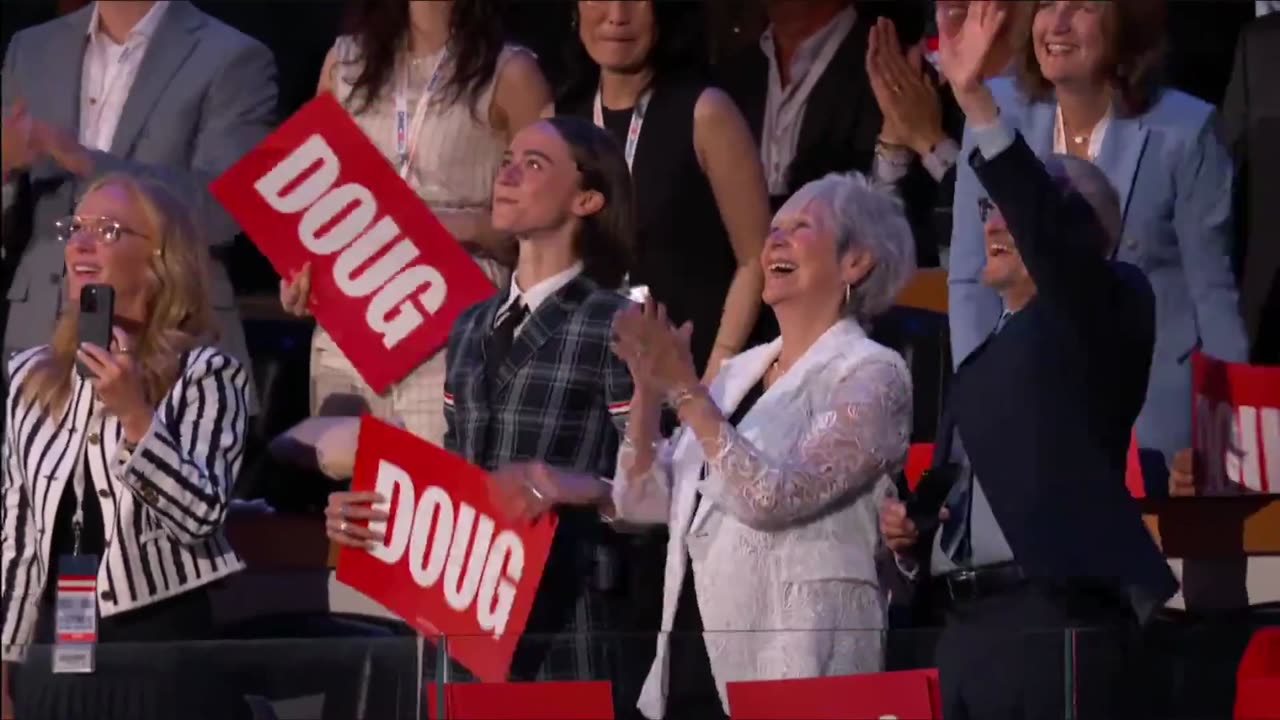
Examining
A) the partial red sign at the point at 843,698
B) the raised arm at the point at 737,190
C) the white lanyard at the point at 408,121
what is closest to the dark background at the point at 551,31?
the white lanyard at the point at 408,121

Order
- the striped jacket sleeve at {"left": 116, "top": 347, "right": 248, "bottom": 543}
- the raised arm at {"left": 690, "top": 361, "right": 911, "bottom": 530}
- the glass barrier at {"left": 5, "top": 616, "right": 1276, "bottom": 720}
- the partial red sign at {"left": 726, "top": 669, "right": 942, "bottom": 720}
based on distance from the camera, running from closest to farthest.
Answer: the partial red sign at {"left": 726, "top": 669, "right": 942, "bottom": 720}, the glass barrier at {"left": 5, "top": 616, "right": 1276, "bottom": 720}, the raised arm at {"left": 690, "top": 361, "right": 911, "bottom": 530}, the striped jacket sleeve at {"left": 116, "top": 347, "right": 248, "bottom": 543}

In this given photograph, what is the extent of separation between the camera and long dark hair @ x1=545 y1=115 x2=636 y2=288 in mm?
3383

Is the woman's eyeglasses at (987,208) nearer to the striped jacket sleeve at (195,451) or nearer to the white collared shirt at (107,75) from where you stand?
the striped jacket sleeve at (195,451)

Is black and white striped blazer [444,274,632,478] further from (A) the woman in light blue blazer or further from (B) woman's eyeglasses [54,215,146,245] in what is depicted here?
(A) the woman in light blue blazer

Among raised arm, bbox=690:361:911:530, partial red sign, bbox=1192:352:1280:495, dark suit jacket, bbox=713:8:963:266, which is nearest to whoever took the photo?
raised arm, bbox=690:361:911:530

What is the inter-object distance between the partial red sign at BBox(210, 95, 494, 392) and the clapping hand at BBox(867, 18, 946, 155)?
814 millimetres

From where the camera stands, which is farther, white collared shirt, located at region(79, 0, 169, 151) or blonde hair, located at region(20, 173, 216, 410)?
white collared shirt, located at region(79, 0, 169, 151)

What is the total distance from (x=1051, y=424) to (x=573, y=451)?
0.74 metres

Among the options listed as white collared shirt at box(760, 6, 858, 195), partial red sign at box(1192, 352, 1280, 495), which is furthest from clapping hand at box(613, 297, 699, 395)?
partial red sign at box(1192, 352, 1280, 495)

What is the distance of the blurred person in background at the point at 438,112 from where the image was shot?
3.83m

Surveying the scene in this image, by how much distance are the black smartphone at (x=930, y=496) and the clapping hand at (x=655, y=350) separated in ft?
1.27

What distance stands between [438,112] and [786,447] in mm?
1194

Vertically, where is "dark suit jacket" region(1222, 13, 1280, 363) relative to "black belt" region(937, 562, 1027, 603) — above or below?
above

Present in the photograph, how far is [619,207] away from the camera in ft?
11.2
